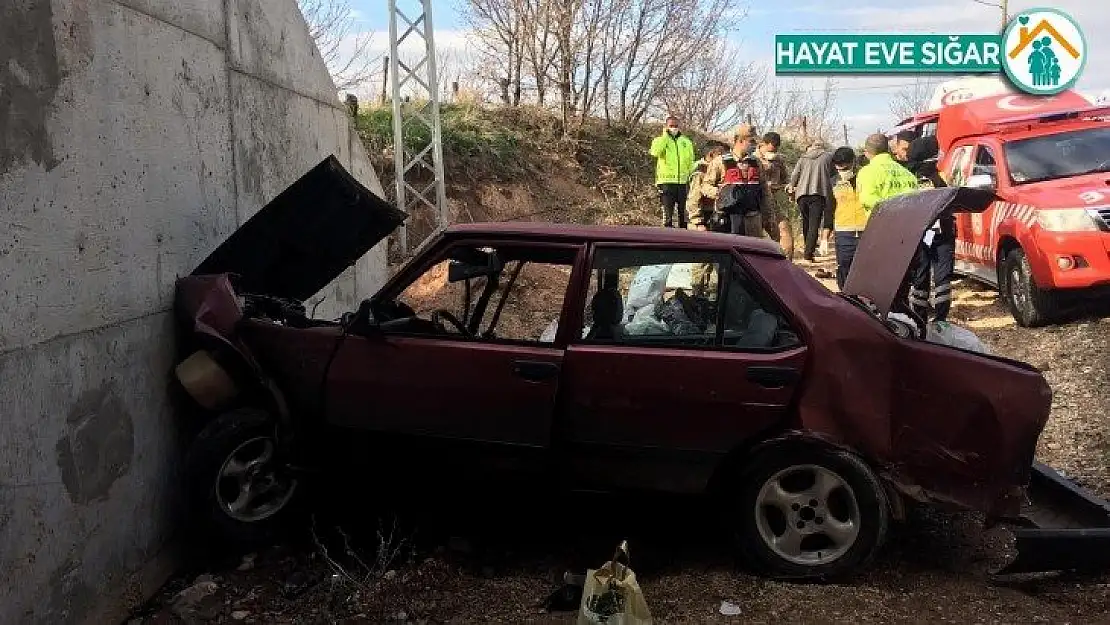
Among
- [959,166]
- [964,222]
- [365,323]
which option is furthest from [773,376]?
[959,166]

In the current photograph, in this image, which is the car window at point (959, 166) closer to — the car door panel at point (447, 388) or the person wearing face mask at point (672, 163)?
the person wearing face mask at point (672, 163)

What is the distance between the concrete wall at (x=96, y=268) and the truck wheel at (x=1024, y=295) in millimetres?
7257

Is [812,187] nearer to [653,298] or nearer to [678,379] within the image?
[653,298]

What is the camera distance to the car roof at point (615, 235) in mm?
4027

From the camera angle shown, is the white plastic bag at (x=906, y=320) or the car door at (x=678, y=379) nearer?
the car door at (x=678, y=379)

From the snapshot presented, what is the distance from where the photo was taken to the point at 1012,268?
8.80m

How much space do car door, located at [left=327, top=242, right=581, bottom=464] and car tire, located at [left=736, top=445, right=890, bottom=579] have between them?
969 mm

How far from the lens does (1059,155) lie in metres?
8.98

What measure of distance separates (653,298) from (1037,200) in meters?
5.92

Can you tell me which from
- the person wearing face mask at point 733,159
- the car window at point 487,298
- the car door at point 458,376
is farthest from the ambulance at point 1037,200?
the car door at point 458,376

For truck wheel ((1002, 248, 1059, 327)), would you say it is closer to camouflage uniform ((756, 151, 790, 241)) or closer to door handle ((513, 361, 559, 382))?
camouflage uniform ((756, 151, 790, 241))

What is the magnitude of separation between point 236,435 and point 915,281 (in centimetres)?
628

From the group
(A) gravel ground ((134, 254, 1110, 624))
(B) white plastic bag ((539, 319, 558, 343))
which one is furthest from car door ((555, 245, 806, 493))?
(A) gravel ground ((134, 254, 1110, 624))

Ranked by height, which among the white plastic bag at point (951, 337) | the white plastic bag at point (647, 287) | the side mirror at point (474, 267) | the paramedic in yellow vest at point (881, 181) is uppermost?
the paramedic in yellow vest at point (881, 181)
